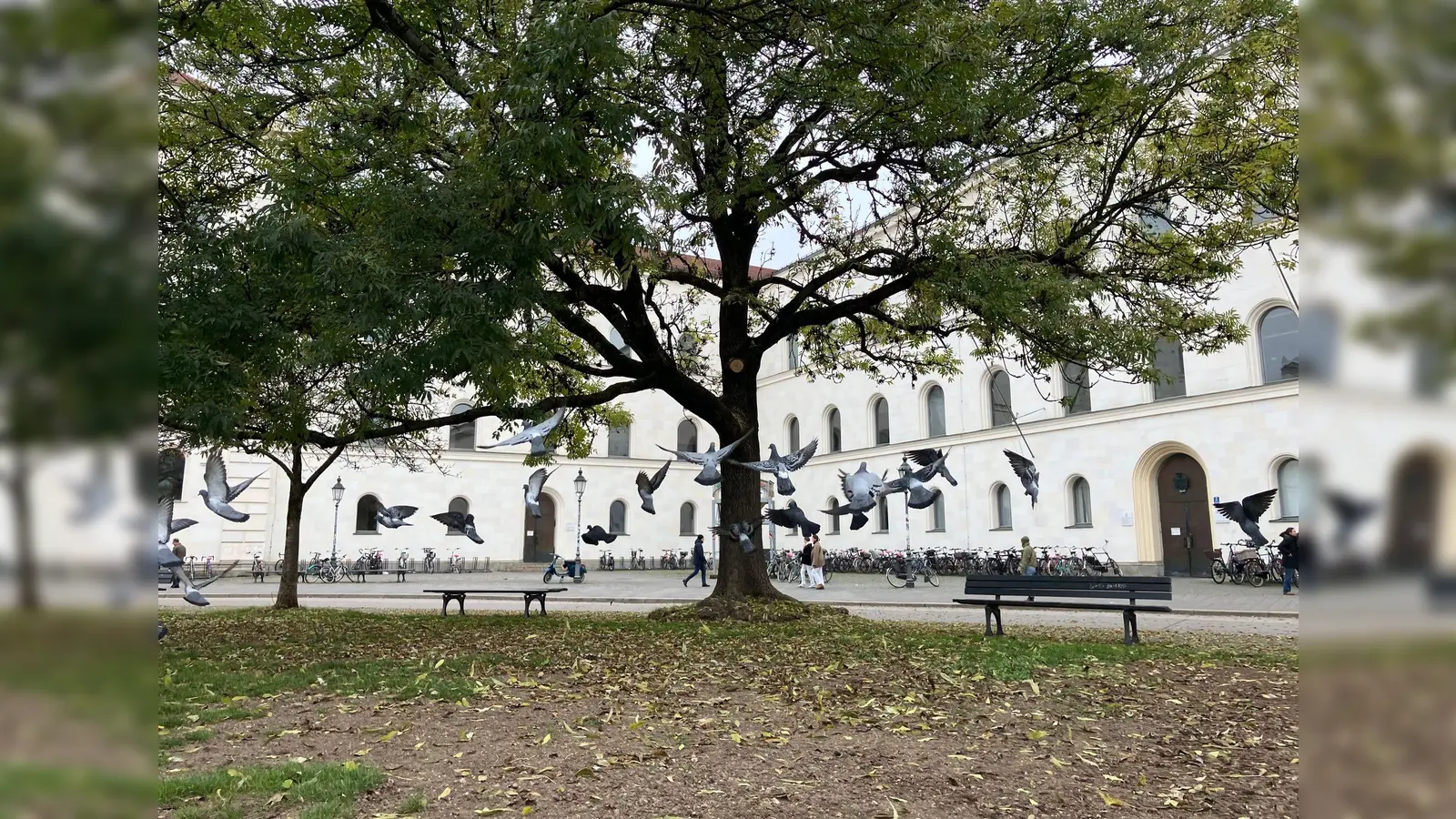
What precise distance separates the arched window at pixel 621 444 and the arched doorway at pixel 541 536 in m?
5.09

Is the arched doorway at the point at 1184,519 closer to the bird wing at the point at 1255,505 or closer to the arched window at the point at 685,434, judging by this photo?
the bird wing at the point at 1255,505

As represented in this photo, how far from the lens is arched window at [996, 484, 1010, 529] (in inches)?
1454

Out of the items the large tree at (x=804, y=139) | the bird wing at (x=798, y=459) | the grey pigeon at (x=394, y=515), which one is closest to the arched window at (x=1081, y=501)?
the large tree at (x=804, y=139)

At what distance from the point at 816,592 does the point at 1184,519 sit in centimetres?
1425

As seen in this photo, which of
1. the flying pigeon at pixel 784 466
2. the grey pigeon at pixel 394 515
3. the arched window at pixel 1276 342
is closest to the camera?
the flying pigeon at pixel 784 466

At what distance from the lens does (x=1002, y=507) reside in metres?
37.2

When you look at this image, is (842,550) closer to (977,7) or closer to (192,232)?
(977,7)

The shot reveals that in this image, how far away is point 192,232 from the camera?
822 cm

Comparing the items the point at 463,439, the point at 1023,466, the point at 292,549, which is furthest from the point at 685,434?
the point at 1023,466

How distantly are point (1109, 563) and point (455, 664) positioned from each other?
27412 mm

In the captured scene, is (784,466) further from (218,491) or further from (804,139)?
(218,491)
